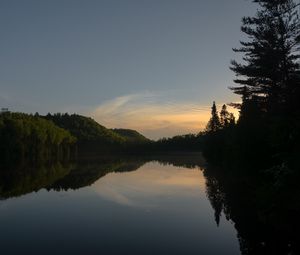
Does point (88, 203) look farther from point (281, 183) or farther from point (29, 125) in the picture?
point (29, 125)

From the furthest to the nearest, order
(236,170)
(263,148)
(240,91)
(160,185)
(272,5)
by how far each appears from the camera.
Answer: (236,170)
(160,185)
(240,91)
(263,148)
(272,5)

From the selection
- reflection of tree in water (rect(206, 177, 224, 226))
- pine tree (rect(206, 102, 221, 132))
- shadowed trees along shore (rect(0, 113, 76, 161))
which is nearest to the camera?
reflection of tree in water (rect(206, 177, 224, 226))

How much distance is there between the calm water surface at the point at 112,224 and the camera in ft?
76.5

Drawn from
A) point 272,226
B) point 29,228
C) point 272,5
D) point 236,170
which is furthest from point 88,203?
point 236,170

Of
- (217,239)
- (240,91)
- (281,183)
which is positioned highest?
(240,91)

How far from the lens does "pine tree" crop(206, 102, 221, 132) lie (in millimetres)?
111225

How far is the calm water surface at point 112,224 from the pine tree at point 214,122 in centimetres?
6231

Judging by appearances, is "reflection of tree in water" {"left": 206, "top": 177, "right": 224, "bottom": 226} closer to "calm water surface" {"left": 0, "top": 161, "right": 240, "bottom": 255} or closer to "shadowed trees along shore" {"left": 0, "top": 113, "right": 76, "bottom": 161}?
"calm water surface" {"left": 0, "top": 161, "right": 240, "bottom": 255}

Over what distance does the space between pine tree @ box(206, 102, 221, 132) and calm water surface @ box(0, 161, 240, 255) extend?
6231 cm

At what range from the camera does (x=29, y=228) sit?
1128 inches

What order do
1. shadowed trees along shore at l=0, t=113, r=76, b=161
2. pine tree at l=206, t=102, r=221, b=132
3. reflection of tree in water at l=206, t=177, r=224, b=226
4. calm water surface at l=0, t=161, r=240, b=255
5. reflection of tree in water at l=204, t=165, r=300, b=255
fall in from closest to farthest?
reflection of tree in water at l=204, t=165, r=300, b=255 → calm water surface at l=0, t=161, r=240, b=255 → reflection of tree in water at l=206, t=177, r=224, b=226 → pine tree at l=206, t=102, r=221, b=132 → shadowed trees along shore at l=0, t=113, r=76, b=161

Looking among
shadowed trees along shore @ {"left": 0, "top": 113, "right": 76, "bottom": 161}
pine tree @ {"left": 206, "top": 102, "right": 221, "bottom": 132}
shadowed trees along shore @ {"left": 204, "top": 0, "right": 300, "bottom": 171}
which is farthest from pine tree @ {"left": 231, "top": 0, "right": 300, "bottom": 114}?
shadowed trees along shore @ {"left": 0, "top": 113, "right": 76, "bottom": 161}

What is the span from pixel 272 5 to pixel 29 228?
79.8ft

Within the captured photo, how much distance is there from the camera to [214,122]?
370 feet
